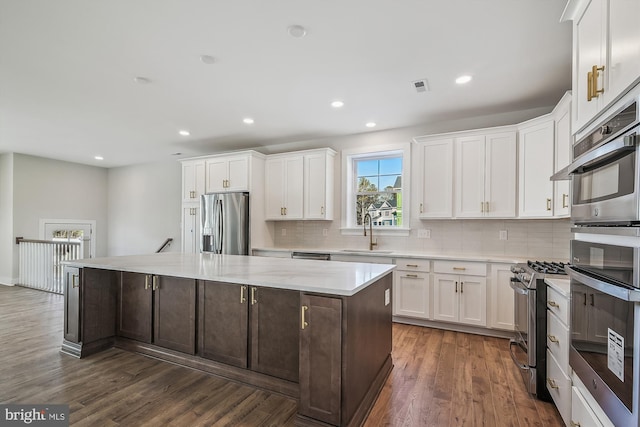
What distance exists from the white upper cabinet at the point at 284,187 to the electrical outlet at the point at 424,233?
1.86m

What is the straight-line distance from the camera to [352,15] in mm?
2082

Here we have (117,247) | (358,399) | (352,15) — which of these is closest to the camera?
(358,399)

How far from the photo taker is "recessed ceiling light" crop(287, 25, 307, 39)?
87.0 inches

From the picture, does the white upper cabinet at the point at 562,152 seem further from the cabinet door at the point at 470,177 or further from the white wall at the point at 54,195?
the white wall at the point at 54,195

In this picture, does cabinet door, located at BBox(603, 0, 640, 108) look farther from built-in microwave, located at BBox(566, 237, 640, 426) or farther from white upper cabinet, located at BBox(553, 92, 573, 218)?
white upper cabinet, located at BBox(553, 92, 573, 218)

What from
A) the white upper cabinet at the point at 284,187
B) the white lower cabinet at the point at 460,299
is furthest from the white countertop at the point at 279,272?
the white upper cabinet at the point at 284,187

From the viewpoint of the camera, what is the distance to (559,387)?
1938 mm

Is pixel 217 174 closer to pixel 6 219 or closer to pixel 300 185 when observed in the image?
pixel 300 185

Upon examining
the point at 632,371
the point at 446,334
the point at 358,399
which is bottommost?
the point at 446,334

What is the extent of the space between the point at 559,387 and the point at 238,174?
15.0 ft

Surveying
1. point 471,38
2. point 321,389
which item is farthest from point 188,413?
point 471,38

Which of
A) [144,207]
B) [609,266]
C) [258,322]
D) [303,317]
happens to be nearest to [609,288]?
[609,266]

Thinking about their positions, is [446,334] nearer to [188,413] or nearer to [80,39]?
[188,413]

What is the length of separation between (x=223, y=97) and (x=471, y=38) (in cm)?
253
